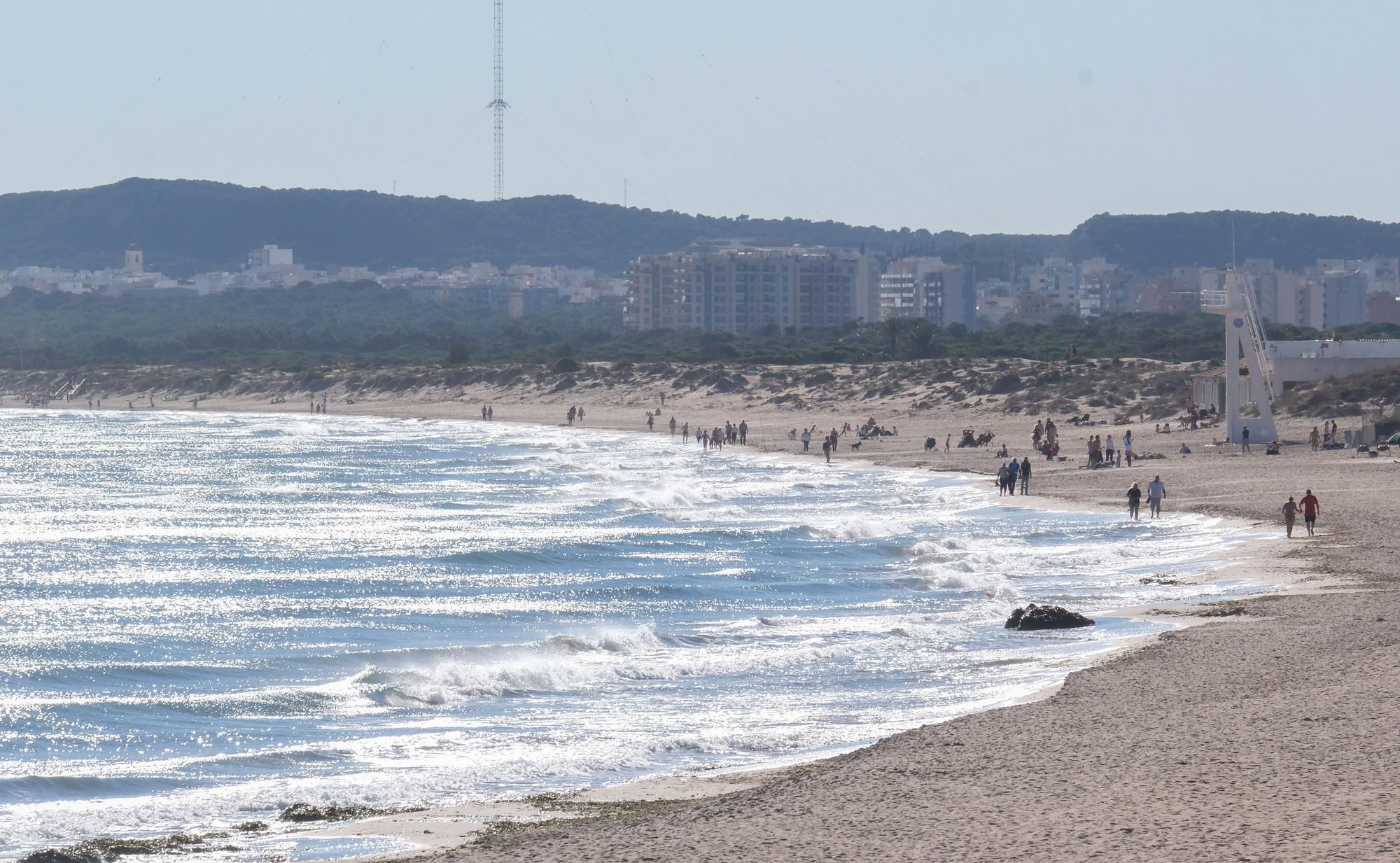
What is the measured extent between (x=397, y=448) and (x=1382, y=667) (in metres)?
45.0

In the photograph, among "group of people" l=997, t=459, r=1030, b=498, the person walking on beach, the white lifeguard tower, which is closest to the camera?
the person walking on beach

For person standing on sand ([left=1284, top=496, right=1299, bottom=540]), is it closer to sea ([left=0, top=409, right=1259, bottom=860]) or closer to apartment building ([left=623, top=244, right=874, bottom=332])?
sea ([left=0, top=409, right=1259, bottom=860])

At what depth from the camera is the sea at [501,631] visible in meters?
11.5

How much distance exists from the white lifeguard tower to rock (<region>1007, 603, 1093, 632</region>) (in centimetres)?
2189

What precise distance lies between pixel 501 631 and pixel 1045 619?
5.86 meters

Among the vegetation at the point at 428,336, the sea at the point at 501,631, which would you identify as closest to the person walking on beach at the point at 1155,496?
the sea at the point at 501,631

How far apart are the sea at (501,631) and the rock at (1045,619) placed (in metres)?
0.35

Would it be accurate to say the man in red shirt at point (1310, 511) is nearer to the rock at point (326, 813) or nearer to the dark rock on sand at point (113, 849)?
the rock at point (326, 813)

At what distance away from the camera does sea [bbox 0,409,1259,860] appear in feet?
37.8

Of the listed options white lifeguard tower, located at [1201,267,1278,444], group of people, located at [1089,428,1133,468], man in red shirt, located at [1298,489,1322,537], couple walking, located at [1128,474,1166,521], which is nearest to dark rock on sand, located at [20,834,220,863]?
man in red shirt, located at [1298,489,1322,537]

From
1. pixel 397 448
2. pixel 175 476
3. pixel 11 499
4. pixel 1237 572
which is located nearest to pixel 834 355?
pixel 397 448

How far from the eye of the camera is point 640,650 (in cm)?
1659

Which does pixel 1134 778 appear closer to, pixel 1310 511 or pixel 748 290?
pixel 1310 511

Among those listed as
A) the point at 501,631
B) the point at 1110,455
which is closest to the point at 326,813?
the point at 501,631
